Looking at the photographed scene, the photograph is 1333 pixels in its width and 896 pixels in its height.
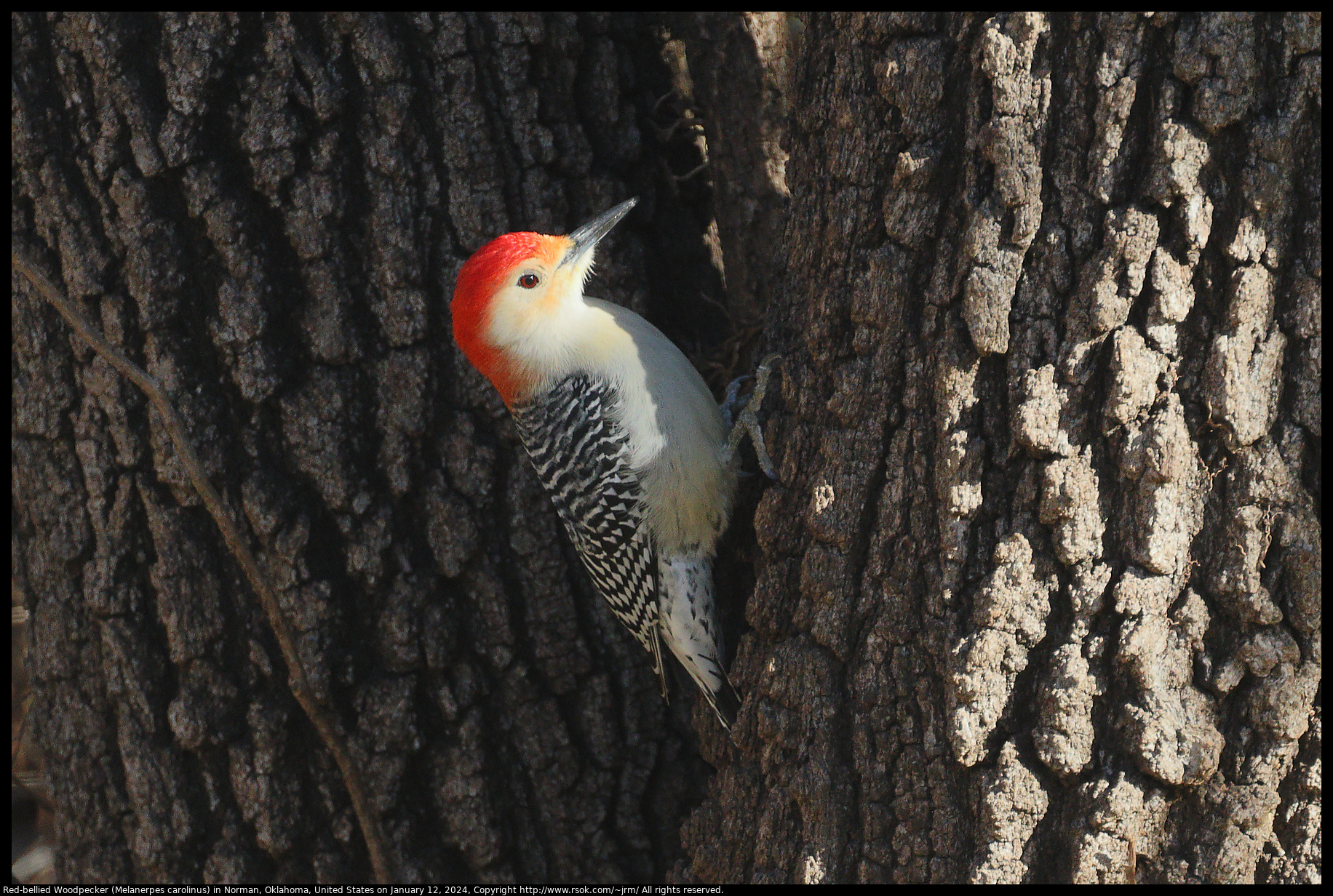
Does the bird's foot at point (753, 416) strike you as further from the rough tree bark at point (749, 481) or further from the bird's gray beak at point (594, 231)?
the bird's gray beak at point (594, 231)

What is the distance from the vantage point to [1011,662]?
199 cm

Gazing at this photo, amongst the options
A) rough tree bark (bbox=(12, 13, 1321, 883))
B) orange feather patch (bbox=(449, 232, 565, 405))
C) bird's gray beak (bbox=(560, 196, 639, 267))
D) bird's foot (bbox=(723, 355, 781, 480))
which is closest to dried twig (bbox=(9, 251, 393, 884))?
rough tree bark (bbox=(12, 13, 1321, 883))

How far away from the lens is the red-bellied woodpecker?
2760mm

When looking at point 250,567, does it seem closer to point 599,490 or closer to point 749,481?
point 599,490

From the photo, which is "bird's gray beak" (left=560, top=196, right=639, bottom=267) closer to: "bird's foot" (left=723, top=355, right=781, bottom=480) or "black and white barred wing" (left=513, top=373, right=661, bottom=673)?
"black and white barred wing" (left=513, top=373, right=661, bottom=673)

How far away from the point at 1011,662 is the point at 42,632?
2796 mm

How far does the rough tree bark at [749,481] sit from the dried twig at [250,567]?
0.37 ft

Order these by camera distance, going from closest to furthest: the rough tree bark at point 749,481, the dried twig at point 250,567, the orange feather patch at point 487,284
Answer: the rough tree bark at point 749,481, the dried twig at point 250,567, the orange feather patch at point 487,284

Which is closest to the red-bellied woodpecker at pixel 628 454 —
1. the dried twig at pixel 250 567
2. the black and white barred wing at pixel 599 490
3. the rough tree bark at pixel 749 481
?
the black and white barred wing at pixel 599 490

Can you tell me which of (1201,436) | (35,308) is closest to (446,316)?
(35,308)

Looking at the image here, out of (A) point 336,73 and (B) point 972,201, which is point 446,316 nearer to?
(A) point 336,73

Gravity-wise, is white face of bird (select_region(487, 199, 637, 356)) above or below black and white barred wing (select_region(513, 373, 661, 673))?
above

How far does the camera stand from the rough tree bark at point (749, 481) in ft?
6.16

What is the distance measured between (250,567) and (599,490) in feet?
3.21
